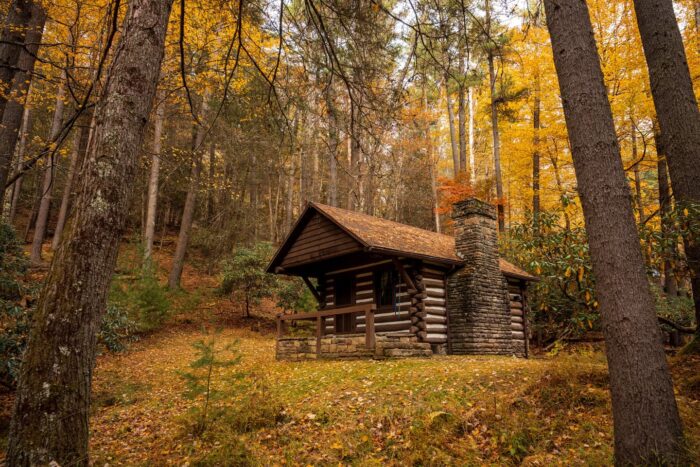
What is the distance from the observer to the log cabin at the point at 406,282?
12.7 meters

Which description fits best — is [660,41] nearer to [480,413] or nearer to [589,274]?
[589,274]

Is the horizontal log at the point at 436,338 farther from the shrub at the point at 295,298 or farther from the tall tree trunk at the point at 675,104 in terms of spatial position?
the shrub at the point at 295,298

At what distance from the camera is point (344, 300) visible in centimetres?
1569

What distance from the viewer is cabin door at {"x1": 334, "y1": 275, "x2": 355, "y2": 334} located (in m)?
15.3

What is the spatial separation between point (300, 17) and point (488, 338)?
11509 millimetres

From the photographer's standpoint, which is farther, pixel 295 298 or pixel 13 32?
pixel 295 298

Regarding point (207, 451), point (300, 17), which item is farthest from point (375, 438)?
point (300, 17)

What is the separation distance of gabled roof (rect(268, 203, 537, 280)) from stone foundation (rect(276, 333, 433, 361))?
2563mm


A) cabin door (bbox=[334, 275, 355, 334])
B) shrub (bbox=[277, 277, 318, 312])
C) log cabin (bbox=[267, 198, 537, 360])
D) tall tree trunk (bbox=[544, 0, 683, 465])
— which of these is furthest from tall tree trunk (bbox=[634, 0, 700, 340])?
shrub (bbox=[277, 277, 318, 312])

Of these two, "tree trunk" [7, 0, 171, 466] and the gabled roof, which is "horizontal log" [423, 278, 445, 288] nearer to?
the gabled roof

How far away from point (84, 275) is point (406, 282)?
1034 centimetres

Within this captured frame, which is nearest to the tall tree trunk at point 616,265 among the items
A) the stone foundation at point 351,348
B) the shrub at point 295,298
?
the stone foundation at point 351,348

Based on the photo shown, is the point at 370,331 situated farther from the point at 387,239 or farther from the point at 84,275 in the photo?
the point at 84,275

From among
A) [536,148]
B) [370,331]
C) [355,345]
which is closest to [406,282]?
[370,331]
